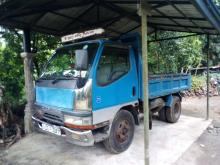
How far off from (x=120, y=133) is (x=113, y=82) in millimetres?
978

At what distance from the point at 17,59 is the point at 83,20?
7.26 ft

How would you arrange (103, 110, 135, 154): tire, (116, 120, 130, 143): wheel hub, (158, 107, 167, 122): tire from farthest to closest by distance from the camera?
(158, 107, 167, 122): tire < (116, 120, 130, 143): wheel hub < (103, 110, 135, 154): tire

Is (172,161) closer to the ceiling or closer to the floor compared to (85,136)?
closer to the floor

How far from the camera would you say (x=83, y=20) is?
6.28 m

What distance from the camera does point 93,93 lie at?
3.50 meters

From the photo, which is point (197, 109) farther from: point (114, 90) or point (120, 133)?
point (114, 90)

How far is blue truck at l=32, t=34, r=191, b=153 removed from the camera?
347 cm

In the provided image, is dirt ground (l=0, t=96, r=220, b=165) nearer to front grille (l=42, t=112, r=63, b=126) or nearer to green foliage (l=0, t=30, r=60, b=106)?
front grille (l=42, t=112, r=63, b=126)

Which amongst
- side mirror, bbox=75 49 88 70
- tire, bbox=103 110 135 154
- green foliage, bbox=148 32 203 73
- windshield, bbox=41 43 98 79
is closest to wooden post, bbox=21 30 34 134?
windshield, bbox=41 43 98 79

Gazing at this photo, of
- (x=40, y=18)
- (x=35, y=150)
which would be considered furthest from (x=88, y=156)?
(x=40, y=18)

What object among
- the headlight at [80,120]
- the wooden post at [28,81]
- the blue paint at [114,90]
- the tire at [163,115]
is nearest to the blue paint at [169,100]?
the tire at [163,115]

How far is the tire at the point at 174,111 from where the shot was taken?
605 cm

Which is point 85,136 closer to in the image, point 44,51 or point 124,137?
point 124,137

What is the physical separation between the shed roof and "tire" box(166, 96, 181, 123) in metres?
2.00
